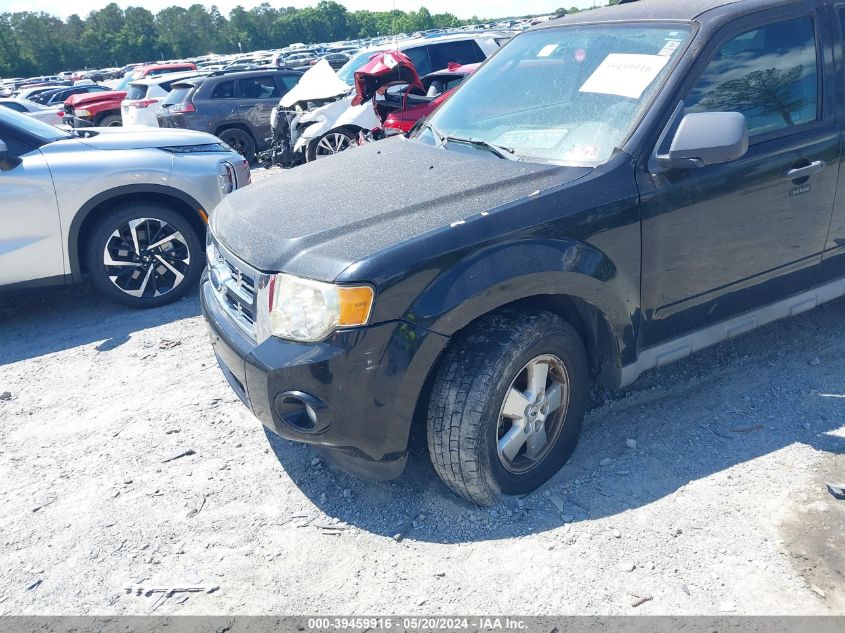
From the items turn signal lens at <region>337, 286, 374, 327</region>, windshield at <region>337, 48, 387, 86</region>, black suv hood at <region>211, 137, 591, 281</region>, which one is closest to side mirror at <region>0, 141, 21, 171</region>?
black suv hood at <region>211, 137, 591, 281</region>

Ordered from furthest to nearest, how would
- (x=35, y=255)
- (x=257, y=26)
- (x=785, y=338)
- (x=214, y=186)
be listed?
(x=257, y=26)
(x=214, y=186)
(x=35, y=255)
(x=785, y=338)

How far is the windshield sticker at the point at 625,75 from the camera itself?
9.96 feet

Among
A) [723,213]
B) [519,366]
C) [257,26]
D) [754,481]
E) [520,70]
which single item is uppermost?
[257,26]

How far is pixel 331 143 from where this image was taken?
9.72m

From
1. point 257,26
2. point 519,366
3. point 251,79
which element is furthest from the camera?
point 257,26

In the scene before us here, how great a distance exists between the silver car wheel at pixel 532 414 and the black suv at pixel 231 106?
34.9ft

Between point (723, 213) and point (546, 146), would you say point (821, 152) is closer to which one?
point (723, 213)

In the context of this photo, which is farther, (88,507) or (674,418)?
(674,418)

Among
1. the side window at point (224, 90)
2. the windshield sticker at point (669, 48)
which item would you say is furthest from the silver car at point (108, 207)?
the side window at point (224, 90)

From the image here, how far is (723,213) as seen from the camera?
3.11 metres

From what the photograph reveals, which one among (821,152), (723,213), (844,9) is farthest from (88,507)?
(844,9)

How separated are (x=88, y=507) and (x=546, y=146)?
8.64 ft

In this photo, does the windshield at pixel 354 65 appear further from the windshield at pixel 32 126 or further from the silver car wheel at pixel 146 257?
the silver car wheel at pixel 146 257

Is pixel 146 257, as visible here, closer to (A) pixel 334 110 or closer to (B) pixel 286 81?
(A) pixel 334 110
